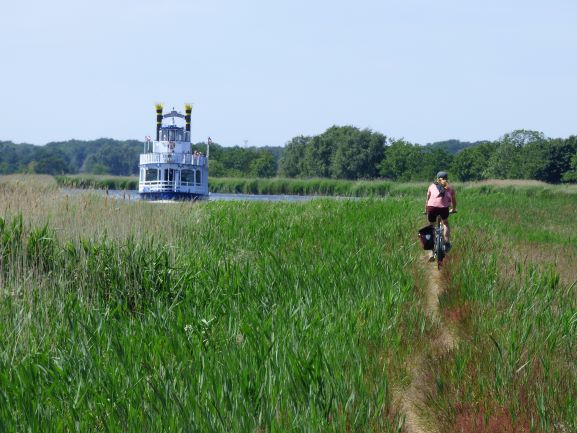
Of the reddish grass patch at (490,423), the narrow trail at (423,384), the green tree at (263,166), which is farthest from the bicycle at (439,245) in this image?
the green tree at (263,166)

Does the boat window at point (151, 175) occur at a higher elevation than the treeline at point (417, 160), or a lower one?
lower

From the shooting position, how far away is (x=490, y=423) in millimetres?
4910

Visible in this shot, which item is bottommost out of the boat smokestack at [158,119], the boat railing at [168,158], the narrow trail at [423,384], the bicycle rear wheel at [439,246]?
the narrow trail at [423,384]

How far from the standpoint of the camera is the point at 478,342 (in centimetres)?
671

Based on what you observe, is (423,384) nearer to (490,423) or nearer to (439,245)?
(490,423)

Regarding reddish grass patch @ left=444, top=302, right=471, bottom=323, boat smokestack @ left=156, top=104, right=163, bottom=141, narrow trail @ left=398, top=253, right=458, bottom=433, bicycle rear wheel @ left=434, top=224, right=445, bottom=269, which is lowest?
narrow trail @ left=398, top=253, right=458, bottom=433

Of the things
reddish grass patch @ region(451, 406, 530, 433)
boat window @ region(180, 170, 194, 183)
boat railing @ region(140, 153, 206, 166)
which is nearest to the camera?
reddish grass patch @ region(451, 406, 530, 433)

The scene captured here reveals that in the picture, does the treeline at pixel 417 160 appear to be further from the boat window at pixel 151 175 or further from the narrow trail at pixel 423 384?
the narrow trail at pixel 423 384

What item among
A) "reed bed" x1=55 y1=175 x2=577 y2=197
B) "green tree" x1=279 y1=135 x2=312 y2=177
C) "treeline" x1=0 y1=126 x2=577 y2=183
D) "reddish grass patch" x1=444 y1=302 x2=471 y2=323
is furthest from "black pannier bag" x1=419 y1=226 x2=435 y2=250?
"green tree" x1=279 y1=135 x2=312 y2=177

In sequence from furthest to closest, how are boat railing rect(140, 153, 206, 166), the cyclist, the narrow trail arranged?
boat railing rect(140, 153, 206, 166) < the cyclist < the narrow trail

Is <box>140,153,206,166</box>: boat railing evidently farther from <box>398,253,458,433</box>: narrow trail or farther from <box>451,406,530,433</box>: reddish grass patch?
<box>451,406,530,433</box>: reddish grass patch

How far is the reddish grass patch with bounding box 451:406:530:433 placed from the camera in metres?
4.82

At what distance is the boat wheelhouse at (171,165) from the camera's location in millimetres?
45375

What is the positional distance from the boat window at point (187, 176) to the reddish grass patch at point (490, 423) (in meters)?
41.6
